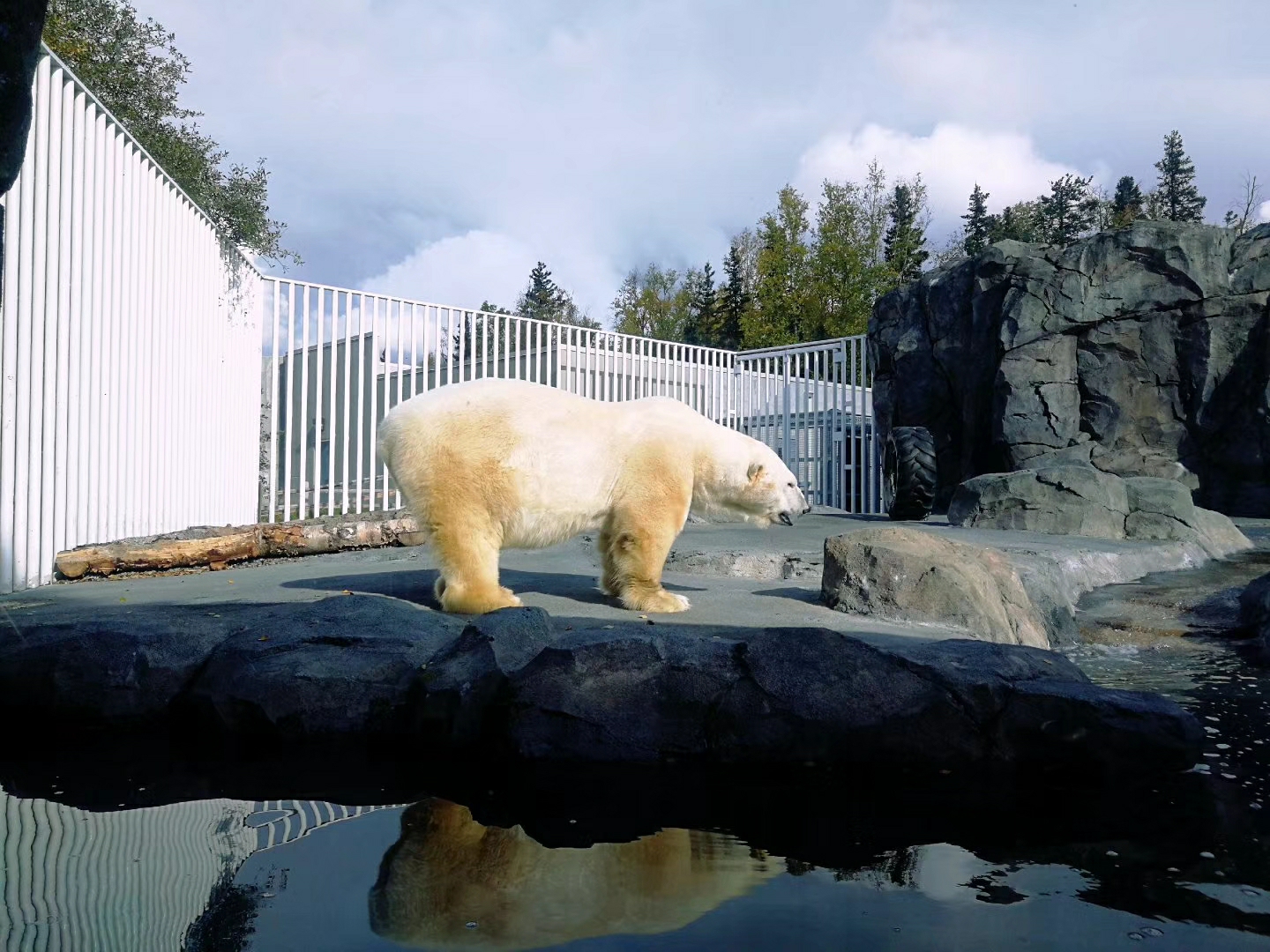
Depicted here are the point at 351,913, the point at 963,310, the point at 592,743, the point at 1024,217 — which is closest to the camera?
the point at 351,913

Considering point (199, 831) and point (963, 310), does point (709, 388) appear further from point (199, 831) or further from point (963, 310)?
point (199, 831)

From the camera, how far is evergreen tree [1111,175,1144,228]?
124ft

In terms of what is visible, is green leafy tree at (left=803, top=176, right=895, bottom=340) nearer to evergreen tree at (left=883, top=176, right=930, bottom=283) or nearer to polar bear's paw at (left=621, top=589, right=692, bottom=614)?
evergreen tree at (left=883, top=176, right=930, bottom=283)

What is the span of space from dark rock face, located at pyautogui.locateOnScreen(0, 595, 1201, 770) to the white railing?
7.84 feet

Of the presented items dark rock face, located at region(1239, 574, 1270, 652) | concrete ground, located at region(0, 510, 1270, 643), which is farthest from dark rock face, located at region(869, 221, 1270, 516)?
dark rock face, located at region(1239, 574, 1270, 652)

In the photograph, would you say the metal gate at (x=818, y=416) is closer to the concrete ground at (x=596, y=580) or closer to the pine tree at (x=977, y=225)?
the concrete ground at (x=596, y=580)

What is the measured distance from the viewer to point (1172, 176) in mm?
50594

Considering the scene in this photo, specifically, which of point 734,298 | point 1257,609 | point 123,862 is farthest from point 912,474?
point 734,298

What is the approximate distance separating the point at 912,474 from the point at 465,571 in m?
9.31

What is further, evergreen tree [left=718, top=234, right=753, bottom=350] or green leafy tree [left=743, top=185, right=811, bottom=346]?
evergreen tree [left=718, top=234, right=753, bottom=350]

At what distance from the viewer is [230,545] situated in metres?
7.23

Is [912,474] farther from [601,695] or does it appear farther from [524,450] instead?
[601,695]

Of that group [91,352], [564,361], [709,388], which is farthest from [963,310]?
[91,352]

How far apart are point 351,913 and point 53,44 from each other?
626 inches
